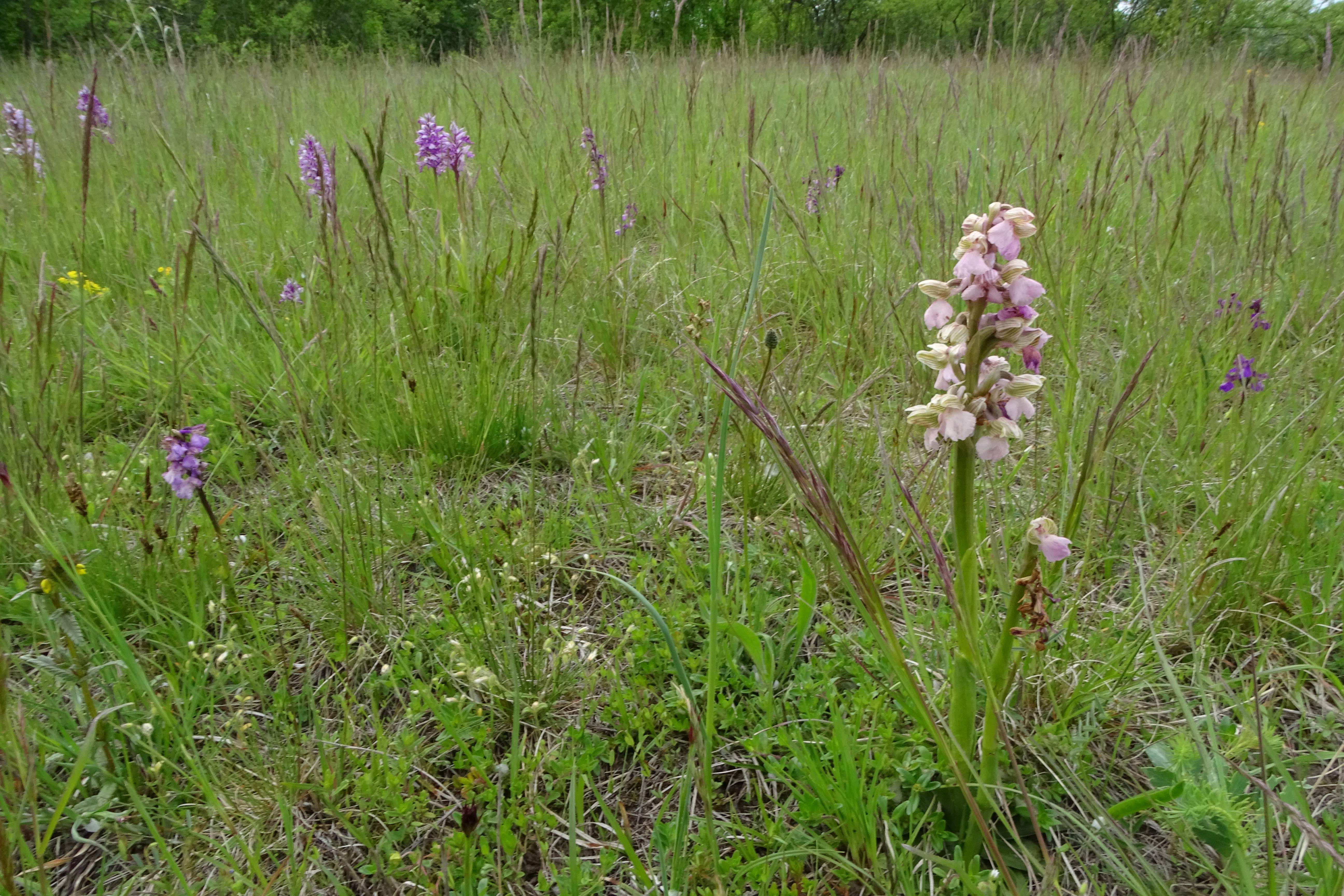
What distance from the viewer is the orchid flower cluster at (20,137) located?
3488mm

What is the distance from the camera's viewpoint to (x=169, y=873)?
3.65 feet

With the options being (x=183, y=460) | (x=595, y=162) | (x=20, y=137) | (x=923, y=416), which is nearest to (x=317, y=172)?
(x=183, y=460)

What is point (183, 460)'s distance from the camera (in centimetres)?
145

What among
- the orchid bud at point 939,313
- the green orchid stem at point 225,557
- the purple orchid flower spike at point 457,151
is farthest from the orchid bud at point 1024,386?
the purple orchid flower spike at point 457,151

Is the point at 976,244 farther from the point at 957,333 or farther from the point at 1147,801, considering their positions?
the point at 1147,801

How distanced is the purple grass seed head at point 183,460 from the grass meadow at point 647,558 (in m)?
0.11

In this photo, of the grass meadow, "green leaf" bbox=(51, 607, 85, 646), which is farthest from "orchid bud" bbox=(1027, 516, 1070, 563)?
"green leaf" bbox=(51, 607, 85, 646)

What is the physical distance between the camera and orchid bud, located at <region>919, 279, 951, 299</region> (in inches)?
35.1

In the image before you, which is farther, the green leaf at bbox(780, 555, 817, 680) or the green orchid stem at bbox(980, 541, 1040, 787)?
the green leaf at bbox(780, 555, 817, 680)

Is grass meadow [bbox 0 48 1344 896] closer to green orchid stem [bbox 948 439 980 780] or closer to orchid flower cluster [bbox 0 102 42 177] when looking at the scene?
green orchid stem [bbox 948 439 980 780]

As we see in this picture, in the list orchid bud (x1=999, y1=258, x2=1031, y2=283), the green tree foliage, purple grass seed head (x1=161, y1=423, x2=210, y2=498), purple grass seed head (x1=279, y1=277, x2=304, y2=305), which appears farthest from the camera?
the green tree foliage

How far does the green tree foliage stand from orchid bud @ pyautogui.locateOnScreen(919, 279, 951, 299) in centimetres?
239

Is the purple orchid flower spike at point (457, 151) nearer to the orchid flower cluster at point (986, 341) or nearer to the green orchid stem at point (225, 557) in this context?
the green orchid stem at point (225, 557)

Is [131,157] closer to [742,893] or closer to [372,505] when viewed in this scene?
[372,505]
